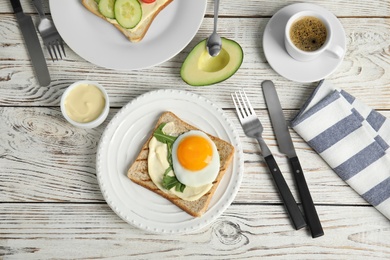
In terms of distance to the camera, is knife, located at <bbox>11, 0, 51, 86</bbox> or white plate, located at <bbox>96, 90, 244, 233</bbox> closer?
white plate, located at <bbox>96, 90, 244, 233</bbox>

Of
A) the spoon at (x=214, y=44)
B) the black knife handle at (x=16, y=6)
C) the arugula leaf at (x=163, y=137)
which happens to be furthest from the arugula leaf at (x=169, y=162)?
the black knife handle at (x=16, y=6)

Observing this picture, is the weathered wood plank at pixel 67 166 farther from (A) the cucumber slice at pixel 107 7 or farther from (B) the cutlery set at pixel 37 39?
(A) the cucumber slice at pixel 107 7

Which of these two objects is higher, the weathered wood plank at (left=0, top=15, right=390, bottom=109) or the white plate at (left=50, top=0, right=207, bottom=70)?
the white plate at (left=50, top=0, right=207, bottom=70)

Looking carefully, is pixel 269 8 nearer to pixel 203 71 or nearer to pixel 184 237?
pixel 203 71

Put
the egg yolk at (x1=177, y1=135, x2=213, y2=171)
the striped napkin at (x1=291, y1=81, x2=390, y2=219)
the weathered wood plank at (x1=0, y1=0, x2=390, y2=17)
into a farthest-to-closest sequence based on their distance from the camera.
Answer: the weathered wood plank at (x1=0, y1=0, x2=390, y2=17) → the striped napkin at (x1=291, y1=81, x2=390, y2=219) → the egg yolk at (x1=177, y1=135, x2=213, y2=171)

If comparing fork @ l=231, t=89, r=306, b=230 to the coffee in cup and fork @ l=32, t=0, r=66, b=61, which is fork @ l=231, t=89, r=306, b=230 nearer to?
the coffee in cup

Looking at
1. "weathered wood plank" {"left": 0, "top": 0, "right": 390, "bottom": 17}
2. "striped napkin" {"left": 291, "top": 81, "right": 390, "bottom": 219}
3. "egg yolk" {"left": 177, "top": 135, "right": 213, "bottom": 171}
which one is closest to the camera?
"egg yolk" {"left": 177, "top": 135, "right": 213, "bottom": 171}

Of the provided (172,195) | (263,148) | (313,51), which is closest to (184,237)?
(172,195)

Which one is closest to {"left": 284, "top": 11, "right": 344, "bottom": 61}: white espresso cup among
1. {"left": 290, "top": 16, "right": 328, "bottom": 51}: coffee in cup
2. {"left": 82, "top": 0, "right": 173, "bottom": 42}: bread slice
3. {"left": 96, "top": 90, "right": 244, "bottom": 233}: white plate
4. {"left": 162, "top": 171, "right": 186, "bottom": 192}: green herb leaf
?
{"left": 290, "top": 16, "right": 328, "bottom": 51}: coffee in cup
